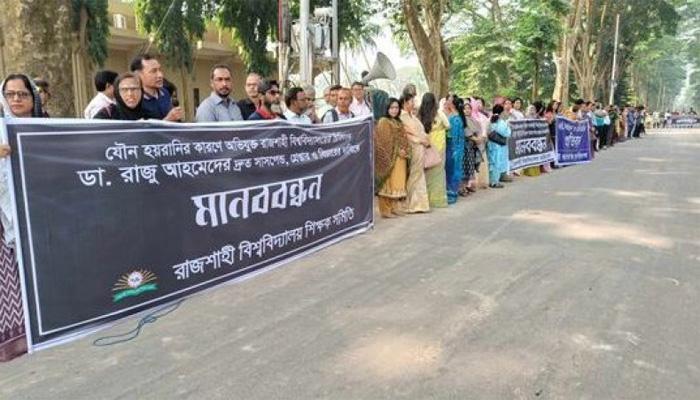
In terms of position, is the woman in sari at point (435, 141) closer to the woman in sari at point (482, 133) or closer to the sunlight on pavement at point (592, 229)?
the sunlight on pavement at point (592, 229)

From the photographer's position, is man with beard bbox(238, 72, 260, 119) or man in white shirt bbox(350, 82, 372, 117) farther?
man in white shirt bbox(350, 82, 372, 117)

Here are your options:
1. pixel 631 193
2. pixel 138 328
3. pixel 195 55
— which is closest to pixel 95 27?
pixel 195 55

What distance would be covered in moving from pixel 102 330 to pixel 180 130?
1.46 metres

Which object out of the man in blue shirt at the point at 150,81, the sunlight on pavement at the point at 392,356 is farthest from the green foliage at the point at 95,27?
the sunlight on pavement at the point at 392,356

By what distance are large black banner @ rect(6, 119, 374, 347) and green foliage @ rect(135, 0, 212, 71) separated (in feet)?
48.2

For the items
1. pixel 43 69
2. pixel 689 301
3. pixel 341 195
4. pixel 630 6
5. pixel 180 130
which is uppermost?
pixel 630 6

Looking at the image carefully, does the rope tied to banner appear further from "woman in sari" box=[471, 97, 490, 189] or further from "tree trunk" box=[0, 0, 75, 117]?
"woman in sari" box=[471, 97, 490, 189]

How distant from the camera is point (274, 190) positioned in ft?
17.3

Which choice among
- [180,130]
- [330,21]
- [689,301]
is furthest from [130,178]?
[330,21]

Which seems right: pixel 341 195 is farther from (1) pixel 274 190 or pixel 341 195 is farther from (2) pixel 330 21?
(2) pixel 330 21

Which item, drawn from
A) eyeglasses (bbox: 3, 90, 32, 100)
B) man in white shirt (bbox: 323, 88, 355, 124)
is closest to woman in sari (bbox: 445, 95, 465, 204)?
man in white shirt (bbox: 323, 88, 355, 124)

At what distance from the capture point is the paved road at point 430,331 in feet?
10.3

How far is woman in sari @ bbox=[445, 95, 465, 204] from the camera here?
915cm

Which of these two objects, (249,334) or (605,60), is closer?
(249,334)
